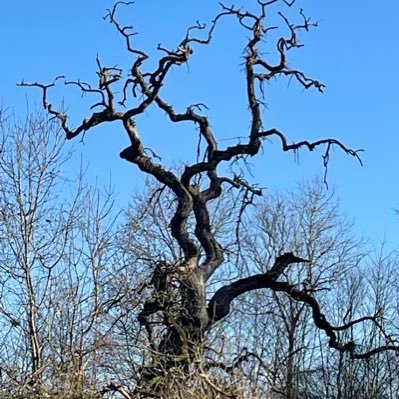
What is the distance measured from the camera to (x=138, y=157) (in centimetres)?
1228

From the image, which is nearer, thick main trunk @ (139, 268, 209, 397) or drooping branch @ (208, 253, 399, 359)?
thick main trunk @ (139, 268, 209, 397)

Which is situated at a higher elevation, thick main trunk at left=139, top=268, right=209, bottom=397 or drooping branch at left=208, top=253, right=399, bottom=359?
drooping branch at left=208, top=253, right=399, bottom=359

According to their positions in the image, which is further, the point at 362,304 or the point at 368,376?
the point at 362,304

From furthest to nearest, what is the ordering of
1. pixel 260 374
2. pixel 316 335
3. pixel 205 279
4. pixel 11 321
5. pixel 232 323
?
pixel 316 335
pixel 232 323
pixel 11 321
pixel 205 279
pixel 260 374

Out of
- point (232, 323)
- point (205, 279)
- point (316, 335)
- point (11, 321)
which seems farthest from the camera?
point (316, 335)

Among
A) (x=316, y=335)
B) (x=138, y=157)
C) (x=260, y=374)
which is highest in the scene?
(x=316, y=335)

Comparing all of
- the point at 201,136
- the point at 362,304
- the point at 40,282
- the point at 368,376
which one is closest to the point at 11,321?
the point at 40,282

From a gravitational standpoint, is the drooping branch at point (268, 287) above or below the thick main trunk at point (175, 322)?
above

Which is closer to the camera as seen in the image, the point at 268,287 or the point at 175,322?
the point at 175,322

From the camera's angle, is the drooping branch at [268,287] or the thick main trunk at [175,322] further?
the drooping branch at [268,287]

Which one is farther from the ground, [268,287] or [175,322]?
[268,287]

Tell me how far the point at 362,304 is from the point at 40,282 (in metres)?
14.3

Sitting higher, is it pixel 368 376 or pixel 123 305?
pixel 368 376

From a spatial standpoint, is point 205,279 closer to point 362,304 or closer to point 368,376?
point 368,376
